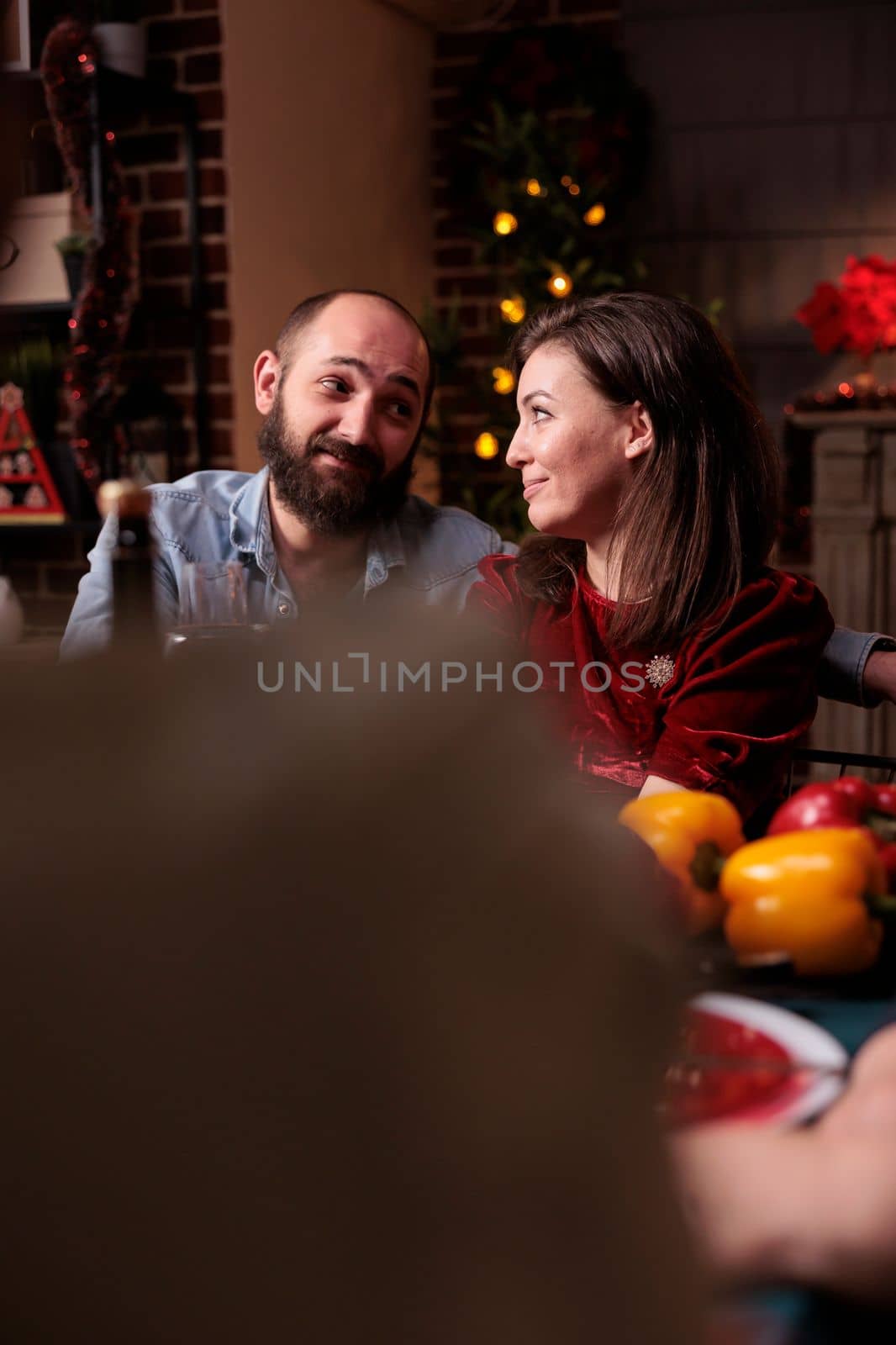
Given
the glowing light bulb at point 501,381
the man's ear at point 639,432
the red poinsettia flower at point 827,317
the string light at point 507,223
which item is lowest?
the man's ear at point 639,432

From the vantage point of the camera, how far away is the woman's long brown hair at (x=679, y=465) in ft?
4.87

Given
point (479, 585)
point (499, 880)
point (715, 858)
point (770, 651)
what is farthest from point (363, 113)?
point (499, 880)

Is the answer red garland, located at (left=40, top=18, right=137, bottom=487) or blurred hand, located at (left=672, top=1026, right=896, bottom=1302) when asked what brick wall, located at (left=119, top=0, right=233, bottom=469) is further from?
blurred hand, located at (left=672, top=1026, right=896, bottom=1302)

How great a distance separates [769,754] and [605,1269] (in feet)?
3.97

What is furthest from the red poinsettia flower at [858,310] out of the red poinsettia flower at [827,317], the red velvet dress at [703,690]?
the red velvet dress at [703,690]

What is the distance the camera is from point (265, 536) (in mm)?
1985

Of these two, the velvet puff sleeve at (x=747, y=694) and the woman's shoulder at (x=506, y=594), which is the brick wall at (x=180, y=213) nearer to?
the woman's shoulder at (x=506, y=594)

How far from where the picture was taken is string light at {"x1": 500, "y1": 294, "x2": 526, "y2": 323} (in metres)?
3.71

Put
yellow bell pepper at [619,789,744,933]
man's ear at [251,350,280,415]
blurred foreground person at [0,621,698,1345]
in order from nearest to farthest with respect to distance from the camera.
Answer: blurred foreground person at [0,621,698,1345] → yellow bell pepper at [619,789,744,933] → man's ear at [251,350,280,415]

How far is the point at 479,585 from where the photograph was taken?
5.56 ft

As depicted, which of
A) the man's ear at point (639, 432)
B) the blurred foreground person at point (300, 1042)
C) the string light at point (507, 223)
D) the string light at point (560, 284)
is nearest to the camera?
the blurred foreground person at point (300, 1042)

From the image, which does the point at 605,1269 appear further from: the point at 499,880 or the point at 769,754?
the point at 769,754

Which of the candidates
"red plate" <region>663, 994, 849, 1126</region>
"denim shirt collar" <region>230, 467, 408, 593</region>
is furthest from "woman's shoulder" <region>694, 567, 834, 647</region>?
"red plate" <region>663, 994, 849, 1126</region>

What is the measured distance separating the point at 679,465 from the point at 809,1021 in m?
0.98
